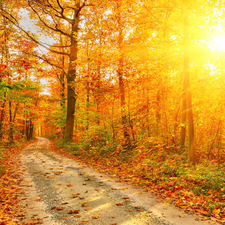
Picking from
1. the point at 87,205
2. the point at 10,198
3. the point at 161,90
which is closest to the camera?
the point at 87,205

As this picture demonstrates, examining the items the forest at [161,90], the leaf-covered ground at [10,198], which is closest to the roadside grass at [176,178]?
the forest at [161,90]

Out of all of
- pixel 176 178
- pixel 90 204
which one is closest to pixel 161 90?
pixel 176 178

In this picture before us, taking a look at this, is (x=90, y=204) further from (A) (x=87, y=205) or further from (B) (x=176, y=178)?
(B) (x=176, y=178)

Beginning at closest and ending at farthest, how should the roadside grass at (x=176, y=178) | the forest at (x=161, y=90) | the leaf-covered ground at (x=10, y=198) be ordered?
the leaf-covered ground at (x=10, y=198) → the roadside grass at (x=176, y=178) → the forest at (x=161, y=90)

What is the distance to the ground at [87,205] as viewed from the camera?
3.98 m

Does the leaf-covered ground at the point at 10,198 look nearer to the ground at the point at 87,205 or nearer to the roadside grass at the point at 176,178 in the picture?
the ground at the point at 87,205

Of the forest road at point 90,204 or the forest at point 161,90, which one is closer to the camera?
the forest road at point 90,204

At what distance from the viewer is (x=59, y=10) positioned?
53.0 feet

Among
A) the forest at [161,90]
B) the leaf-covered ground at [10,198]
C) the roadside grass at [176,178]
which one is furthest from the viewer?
the forest at [161,90]

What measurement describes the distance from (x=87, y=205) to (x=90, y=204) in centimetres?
10

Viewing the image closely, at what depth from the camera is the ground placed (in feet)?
13.1

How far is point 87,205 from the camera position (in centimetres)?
467

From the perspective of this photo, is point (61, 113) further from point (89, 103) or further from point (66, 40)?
point (66, 40)

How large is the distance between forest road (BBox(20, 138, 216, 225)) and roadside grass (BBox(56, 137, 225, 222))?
0.57 metres
